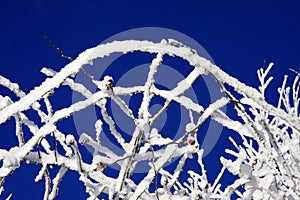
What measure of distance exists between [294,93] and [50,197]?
330cm

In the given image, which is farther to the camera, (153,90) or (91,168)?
(153,90)

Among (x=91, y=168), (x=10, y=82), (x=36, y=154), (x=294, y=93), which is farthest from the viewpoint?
(x=294, y=93)

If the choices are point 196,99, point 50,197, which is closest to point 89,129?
point 50,197

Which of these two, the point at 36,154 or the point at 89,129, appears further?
the point at 89,129

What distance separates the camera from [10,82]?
188 cm

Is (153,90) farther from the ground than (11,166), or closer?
farther from the ground

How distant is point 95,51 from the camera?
1.26m

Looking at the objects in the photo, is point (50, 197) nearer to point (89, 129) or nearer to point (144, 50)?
point (89, 129)

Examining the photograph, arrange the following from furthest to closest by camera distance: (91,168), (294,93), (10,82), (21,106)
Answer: (294,93), (10,82), (91,168), (21,106)

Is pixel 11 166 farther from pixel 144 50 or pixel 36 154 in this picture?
pixel 144 50

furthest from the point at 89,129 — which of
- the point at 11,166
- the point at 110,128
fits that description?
the point at 11,166

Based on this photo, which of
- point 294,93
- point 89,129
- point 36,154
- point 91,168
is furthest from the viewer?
point 294,93

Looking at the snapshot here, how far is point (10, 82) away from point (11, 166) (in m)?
0.74

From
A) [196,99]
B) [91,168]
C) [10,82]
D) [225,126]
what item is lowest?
[91,168]
